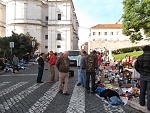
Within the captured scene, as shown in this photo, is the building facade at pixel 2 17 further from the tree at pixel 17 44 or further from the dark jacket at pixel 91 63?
the dark jacket at pixel 91 63

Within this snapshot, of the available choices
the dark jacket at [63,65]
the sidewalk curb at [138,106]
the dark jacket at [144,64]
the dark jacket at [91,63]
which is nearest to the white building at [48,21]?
the dark jacket at [63,65]

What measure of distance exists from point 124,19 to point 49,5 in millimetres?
28179

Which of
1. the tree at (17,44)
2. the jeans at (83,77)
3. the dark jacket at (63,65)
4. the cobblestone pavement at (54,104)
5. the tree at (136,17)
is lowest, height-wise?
the cobblestone pavement at (54,104)

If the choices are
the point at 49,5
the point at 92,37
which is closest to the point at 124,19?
the point at 49,5

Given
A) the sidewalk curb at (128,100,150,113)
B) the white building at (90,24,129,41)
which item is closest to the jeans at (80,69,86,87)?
the sidewalk curb at (128,100,150,113)

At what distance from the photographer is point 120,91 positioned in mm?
9750

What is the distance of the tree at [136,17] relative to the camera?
4053 cm

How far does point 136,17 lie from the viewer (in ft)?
136

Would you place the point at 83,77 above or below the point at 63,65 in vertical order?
below

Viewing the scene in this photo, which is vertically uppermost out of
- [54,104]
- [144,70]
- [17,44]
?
[17,44]

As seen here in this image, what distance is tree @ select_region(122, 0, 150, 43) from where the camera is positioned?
40.5 metres

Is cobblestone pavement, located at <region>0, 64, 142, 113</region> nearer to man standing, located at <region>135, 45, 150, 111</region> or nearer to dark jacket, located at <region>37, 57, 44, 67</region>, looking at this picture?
man standing, located at <region>135, 45, 150, 111</region>

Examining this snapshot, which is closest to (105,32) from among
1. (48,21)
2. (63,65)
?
(48,21)

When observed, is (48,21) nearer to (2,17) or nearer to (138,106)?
(2,17)
